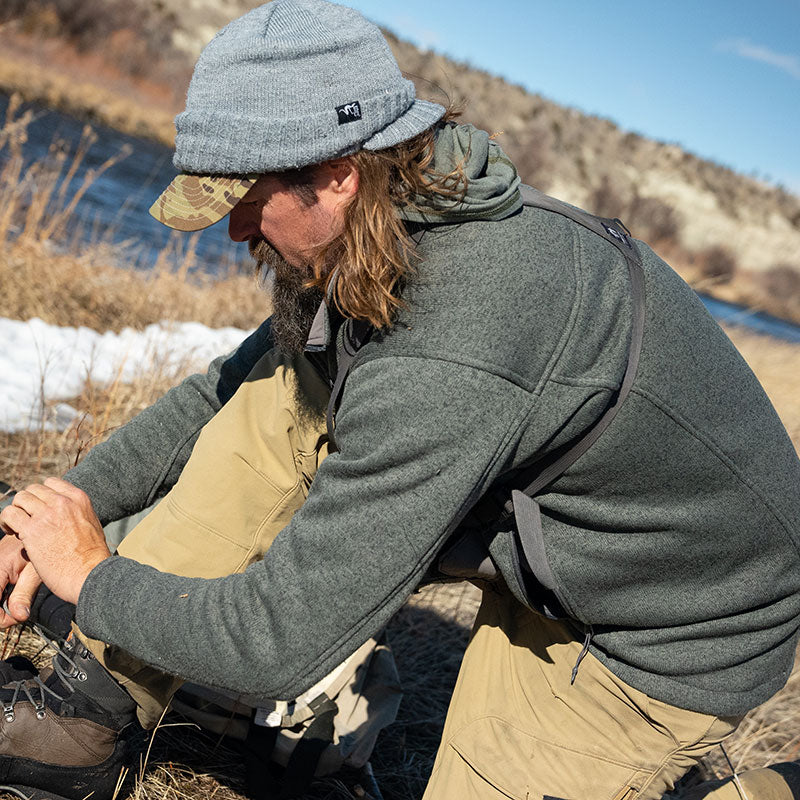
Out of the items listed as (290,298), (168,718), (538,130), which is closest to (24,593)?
(168,718)

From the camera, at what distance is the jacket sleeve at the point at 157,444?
199 cm

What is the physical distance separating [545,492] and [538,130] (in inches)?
1631

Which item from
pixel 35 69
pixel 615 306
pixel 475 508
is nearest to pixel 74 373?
pixel 475 508

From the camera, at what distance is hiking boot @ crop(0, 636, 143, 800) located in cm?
171

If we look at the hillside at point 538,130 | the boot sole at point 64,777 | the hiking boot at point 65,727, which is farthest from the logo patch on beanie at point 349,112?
the hillside at point 538,130

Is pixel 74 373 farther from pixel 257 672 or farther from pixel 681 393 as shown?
pixel 681 393

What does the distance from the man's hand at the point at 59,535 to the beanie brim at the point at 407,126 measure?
870 millimetres

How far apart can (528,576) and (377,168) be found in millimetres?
786

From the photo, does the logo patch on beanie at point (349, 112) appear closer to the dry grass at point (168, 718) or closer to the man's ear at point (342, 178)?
the man's ear at point (342, 178)

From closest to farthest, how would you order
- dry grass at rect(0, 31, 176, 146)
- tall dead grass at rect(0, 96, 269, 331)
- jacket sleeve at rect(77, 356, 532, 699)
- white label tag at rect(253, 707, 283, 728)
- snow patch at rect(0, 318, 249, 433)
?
jacket sleeve at rect(77, 356, 532, 699), white label tag at rect(253, 707, 283, 728), snow patch at rect(0, 318, 249, 433), tall dead grass at rect(0, 96, 269, 331), dry grass at rect(0, 31, 176, 146)

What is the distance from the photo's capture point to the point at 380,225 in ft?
4.63

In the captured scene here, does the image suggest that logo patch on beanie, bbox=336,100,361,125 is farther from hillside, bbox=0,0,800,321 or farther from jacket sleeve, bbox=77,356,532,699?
hillside, bbox=0,0,800,321

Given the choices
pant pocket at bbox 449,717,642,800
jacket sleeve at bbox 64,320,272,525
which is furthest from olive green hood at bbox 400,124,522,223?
Result: pant pocket at bbox 449,717,642,800

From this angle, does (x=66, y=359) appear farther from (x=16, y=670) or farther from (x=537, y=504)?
(x=537, y=504)
